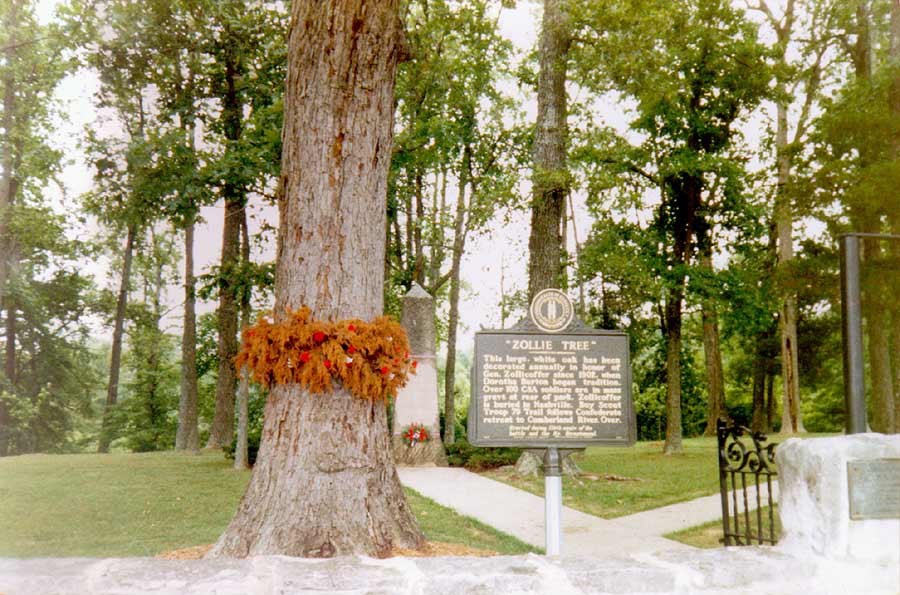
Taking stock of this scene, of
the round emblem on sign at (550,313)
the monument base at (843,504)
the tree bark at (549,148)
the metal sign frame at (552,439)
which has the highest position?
the tree bark at (549,148)

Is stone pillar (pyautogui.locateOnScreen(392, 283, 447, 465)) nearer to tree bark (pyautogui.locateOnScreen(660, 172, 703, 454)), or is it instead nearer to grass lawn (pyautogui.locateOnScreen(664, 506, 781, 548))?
tree bark (pyautogui.locateOnScreen(660, 172, 703, 454))

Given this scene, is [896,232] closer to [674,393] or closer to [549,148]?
[674,393]

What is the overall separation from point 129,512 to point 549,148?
330 inches

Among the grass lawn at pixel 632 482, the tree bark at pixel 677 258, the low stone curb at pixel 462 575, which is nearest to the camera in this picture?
the low stone curb at pixel 462 575

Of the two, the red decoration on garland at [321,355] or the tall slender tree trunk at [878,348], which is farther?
the tall slender tree trunk at [878,348]

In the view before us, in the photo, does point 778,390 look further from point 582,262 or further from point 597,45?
point 597,45

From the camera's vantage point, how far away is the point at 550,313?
4.95 meters

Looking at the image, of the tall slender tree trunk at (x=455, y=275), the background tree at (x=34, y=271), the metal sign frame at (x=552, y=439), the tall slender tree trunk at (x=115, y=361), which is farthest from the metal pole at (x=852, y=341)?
the tall slender tree trunk at (x=115, y=361)

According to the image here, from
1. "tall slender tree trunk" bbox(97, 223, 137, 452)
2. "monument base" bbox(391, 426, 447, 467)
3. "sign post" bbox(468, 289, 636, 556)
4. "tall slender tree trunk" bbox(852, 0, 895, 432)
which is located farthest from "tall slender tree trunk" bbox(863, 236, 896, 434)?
"tall slender tree trunk" bbox(97, 223, 137, 452)

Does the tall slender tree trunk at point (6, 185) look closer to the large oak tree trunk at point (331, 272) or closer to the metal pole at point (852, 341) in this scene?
the large oak tree trunk at point (331, 272)

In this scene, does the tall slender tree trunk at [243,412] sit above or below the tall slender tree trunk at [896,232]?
below

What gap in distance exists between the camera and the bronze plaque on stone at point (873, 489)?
397cm

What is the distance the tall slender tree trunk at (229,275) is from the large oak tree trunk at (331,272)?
820 centimetres

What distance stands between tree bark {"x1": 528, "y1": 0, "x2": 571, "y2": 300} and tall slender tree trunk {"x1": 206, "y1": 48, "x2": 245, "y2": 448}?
5.35 m
